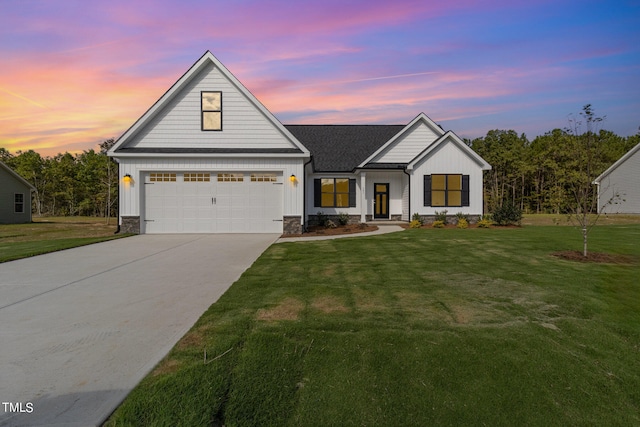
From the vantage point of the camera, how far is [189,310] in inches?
196

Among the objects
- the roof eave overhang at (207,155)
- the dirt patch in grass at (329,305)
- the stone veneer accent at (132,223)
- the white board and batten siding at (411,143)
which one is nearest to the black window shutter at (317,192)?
the white board and batten siding at (411,143)

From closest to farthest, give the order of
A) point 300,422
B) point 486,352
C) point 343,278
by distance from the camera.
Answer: point 300,422 → point 486,352 → point 343,278

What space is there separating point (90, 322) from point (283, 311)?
2479 millimetres

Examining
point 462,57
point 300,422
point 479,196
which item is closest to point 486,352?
point 300,422

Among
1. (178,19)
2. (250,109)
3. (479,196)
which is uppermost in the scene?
(178,19)

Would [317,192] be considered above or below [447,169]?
below

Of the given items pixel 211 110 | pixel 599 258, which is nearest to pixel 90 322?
pixel 599 258

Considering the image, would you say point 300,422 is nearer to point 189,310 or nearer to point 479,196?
point 189,310

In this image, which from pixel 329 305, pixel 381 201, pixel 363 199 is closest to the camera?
pixel 329 305

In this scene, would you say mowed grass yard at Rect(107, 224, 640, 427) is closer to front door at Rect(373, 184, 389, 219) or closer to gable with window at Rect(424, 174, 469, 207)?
gable with window at Rect(424, 174, 469, 207)

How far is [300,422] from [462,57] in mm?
17293

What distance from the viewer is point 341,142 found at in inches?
939

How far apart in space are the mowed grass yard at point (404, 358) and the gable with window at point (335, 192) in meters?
14.5

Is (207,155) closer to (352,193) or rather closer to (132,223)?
(132,223)
